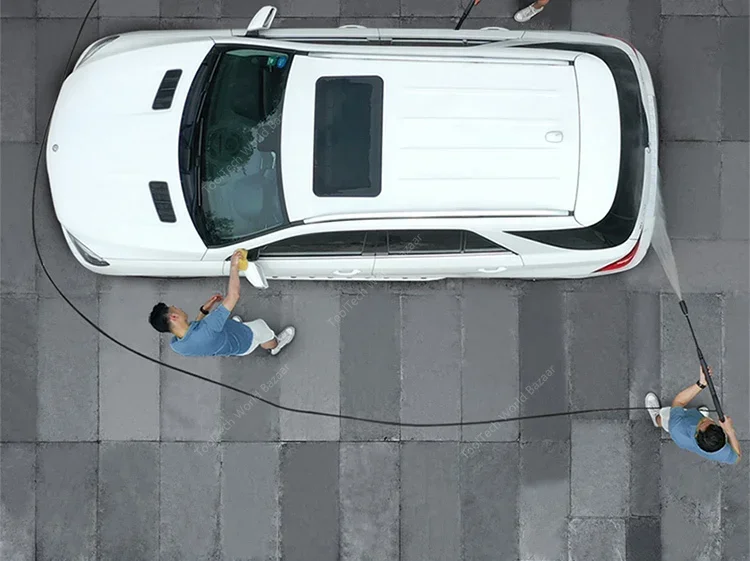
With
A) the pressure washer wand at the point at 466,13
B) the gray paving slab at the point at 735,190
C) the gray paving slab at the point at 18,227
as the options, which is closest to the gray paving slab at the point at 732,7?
the gray paving slab at the point at 735,190

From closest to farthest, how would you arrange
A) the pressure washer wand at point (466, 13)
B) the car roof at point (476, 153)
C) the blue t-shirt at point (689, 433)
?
the car roof at point (476, 153) → the blue t-shirt at point (689, 433) → the pressure washer wand at point (466, 13)

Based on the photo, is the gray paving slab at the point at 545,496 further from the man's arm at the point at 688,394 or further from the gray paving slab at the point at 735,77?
the gray paving slab at the point at 735,77

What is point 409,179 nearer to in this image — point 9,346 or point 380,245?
point 380,245

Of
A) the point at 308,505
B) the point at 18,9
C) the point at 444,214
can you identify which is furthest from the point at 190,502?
the point at 18,9

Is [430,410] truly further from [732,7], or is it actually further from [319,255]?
[732,7]

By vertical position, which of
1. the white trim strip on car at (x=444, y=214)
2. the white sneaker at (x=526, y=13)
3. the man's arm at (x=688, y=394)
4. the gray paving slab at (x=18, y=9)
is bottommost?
the man's arm at (x=688, y=394)
